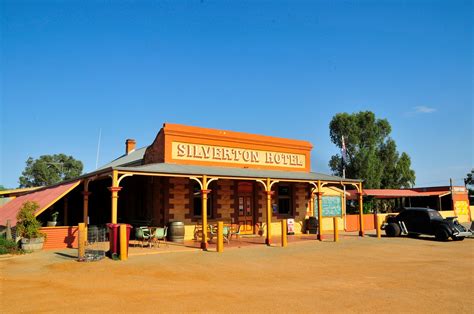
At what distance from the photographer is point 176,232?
51.7 ft

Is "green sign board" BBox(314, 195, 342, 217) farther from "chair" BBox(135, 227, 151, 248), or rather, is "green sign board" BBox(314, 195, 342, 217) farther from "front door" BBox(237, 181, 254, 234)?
"chair" BBox(135, 227, 151, 248)

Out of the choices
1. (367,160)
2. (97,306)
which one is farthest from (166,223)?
(367,160)

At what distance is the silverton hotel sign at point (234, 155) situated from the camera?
1705 cm

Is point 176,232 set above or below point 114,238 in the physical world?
below

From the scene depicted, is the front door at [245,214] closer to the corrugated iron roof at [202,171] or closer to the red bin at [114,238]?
the corrugated iron roof at [202,171]

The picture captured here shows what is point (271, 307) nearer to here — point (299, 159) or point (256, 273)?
point (256, 273)

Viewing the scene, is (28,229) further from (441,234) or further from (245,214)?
(441,234)

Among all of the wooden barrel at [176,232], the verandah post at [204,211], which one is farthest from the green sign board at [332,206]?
the verandah post at [204,211]

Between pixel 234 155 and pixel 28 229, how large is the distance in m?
8.80

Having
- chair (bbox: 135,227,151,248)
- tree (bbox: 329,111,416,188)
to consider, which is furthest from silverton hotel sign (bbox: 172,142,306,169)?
tree (bbox: 329,111,416,188)

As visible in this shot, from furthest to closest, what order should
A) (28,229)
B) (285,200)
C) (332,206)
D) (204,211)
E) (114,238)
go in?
1. (332,206)
2. (285,200)
3. (204,211)
4. (28,229)
5. (114,238)

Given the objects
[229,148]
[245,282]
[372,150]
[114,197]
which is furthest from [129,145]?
[372,150]

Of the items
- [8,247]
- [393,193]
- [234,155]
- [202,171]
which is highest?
[234,155]

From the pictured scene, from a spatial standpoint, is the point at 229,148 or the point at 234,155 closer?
the point at 229,148
